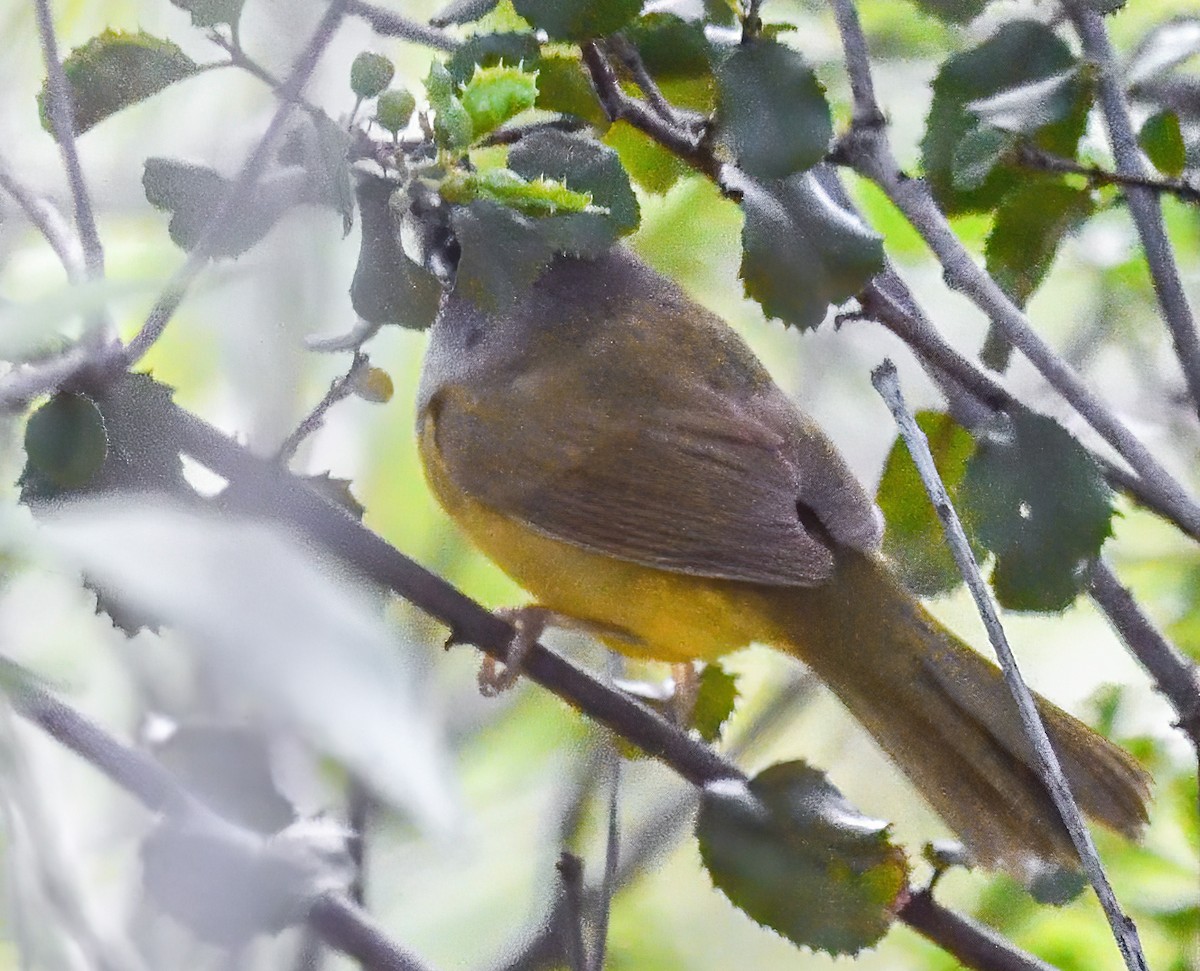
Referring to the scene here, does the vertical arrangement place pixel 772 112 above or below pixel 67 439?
above

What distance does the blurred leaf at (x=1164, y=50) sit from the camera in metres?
1.25

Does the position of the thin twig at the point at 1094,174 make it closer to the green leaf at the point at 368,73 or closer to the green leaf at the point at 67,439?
the green leaf at the point at 368,73

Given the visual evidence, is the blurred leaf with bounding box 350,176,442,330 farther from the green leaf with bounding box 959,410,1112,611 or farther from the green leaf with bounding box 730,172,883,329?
the green leaf with bounding box 959,410,1112,611

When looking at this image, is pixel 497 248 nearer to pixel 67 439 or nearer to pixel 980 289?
pixel 67 439

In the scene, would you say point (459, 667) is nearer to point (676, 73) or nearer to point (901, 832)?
point (901, 832)

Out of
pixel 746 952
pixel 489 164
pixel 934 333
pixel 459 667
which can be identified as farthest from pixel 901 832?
pixel 489 164

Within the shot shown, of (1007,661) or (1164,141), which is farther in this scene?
(1164,141)

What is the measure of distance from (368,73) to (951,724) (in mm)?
899

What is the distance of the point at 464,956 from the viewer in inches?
63.3

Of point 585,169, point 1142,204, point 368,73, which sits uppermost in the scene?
point 368,73

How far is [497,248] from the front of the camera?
94cm

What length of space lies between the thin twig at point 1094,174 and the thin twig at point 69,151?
75 centimetres

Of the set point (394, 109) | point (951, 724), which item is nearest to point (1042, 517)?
point (951, 724)

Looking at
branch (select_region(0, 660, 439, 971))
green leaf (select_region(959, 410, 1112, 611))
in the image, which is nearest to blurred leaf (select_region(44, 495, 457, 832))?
branch (select_region(0, 660, 439, 971))
